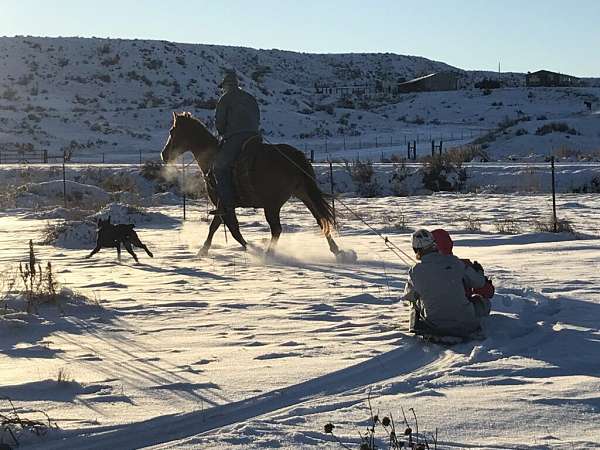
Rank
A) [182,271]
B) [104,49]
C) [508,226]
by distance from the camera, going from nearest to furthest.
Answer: [182,271]
[508,226]
[104,49]

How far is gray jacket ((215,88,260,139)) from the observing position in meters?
14.0

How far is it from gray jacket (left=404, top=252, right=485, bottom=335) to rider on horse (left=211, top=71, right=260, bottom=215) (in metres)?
6.70

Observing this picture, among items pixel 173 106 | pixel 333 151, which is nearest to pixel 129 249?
pixel 333 151

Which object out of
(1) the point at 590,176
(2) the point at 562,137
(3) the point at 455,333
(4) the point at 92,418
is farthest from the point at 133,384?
(2) the point at 562,137

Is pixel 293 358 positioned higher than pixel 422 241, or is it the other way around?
pixel 422 241

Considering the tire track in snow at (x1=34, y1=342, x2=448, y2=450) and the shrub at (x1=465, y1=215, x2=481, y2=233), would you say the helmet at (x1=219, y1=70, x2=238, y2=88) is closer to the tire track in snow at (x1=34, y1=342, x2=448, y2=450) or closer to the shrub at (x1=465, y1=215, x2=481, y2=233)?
the shrub at (x1=465, y1=215, x2=481, y2=233)

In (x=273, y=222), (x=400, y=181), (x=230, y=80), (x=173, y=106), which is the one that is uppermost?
(x=173, y=106)

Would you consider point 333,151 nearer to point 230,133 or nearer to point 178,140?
point 178,140

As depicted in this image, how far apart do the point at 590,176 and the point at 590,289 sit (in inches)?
740

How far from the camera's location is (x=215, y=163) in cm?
1407

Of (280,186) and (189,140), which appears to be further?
(189,140)

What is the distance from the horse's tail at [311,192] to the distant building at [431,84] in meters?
86.3

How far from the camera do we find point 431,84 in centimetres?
9844

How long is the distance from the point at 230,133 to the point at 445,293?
23.6 ft
